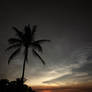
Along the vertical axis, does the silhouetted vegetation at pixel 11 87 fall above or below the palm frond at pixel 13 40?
below

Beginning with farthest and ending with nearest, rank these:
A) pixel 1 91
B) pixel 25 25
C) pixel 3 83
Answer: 1. pixel 25 25
2. pixel 3 83
3. pixel 1 91

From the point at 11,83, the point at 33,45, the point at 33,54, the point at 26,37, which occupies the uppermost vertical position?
the point at 26,37

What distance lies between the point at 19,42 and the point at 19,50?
1.26 meters

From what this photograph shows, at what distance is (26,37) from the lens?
12758 millimetres

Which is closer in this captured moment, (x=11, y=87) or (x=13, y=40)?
(x=11, y=87)

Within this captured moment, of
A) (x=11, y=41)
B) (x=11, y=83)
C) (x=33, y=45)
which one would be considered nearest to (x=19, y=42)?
(x=11, y=41)

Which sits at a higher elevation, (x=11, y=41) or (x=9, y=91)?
(x=11, y=41)

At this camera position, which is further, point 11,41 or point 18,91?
A: point 11,41

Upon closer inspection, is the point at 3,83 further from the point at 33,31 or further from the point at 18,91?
the point at 33,31

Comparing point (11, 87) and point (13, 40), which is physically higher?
point (13, 40)

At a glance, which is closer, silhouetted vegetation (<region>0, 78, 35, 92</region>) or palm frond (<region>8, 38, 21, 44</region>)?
silhouetted vegetation (<region>0, 78, 35, 92</region>)

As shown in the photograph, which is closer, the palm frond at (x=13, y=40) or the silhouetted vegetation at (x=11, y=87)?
the silhouetted vegetation at (x=11, y=87)

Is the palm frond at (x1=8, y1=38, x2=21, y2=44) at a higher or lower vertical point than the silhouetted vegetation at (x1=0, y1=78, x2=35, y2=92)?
higher

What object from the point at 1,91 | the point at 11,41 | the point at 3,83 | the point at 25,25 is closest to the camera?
the point at 1,91
